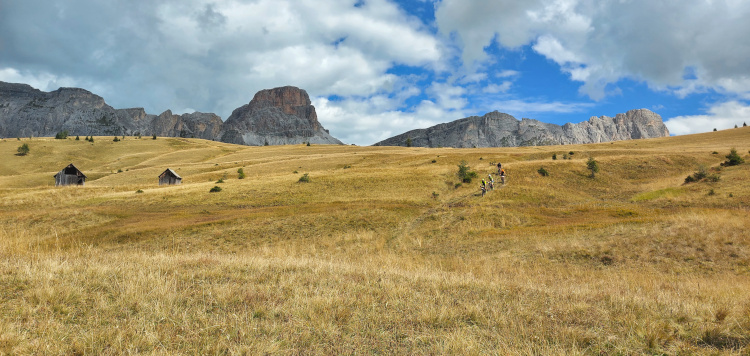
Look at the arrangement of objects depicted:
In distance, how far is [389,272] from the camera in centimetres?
1009

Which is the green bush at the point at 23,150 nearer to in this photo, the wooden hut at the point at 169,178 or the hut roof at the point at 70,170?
the hut roof at the point at 70,170

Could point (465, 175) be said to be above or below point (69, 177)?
above

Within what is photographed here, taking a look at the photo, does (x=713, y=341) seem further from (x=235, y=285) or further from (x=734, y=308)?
(x=235, y=285)

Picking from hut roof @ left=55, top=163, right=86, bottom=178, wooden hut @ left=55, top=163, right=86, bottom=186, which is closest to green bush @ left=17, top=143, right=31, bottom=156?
wooden hut @ left=55, top=163, right=86, bottom=186

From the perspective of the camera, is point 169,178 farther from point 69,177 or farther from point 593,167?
point 593,167

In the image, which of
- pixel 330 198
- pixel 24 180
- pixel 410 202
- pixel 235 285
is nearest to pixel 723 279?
pixel 235 285

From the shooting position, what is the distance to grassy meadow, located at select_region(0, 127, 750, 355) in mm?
5000

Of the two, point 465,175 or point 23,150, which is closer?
point 465,175

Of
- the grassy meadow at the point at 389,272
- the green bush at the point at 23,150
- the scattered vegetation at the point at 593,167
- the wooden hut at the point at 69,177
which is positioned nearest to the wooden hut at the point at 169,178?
the wooden hut at the point at 69,177

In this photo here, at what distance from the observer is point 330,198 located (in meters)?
43.7

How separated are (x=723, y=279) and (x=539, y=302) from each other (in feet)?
38.8

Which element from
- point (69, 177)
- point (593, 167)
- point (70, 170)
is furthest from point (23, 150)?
point (593, 167)

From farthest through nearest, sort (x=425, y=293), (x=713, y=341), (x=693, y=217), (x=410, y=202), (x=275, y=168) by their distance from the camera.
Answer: (x=275, y=168), (x=410, y=202), (x=693, y=217), (x=425, y=293), (x=713, y=341)

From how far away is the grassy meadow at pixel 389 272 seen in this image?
500cm
